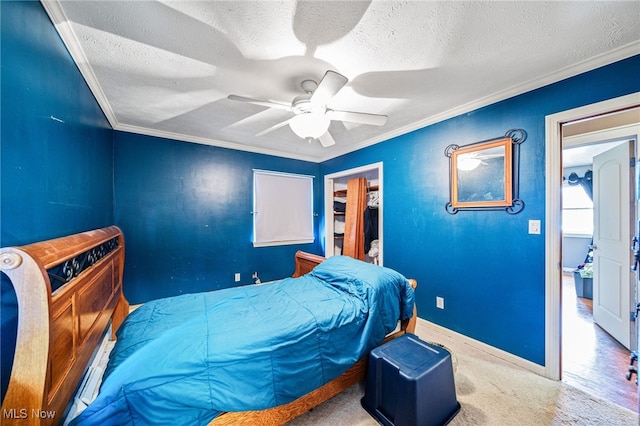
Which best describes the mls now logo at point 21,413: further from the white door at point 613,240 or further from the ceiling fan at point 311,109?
the white door at point 613,240

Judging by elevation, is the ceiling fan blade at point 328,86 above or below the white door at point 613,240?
above

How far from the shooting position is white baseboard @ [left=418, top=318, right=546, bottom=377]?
6.07 ft

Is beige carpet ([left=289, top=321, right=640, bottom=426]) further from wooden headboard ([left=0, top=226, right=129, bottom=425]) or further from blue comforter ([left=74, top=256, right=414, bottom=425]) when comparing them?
wooden headboard ([left=0, top=226, right=129, bottom=425])

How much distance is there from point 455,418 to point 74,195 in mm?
2953

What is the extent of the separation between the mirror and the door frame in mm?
251

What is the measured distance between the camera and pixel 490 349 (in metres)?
2.10

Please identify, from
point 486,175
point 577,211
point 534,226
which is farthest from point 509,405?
point 577,211

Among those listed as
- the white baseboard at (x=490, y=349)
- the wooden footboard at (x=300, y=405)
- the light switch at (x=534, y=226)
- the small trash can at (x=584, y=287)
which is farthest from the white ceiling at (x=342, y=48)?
the small trash can at (x=584, y=287)

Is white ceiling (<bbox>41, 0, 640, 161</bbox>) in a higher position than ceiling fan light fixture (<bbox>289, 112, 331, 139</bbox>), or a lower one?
higher

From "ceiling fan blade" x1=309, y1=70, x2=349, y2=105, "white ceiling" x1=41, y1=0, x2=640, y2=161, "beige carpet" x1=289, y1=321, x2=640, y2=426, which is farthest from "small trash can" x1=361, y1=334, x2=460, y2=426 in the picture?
"white ceiling" x1=41, y1=0, x2=640, y2=161

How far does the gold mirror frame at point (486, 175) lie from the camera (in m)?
1.99

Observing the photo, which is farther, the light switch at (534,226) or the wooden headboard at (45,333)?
the light switch at (534,226)

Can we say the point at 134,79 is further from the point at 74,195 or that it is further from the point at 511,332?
the point at 511,332

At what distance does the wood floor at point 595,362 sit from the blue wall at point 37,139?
337 cm
